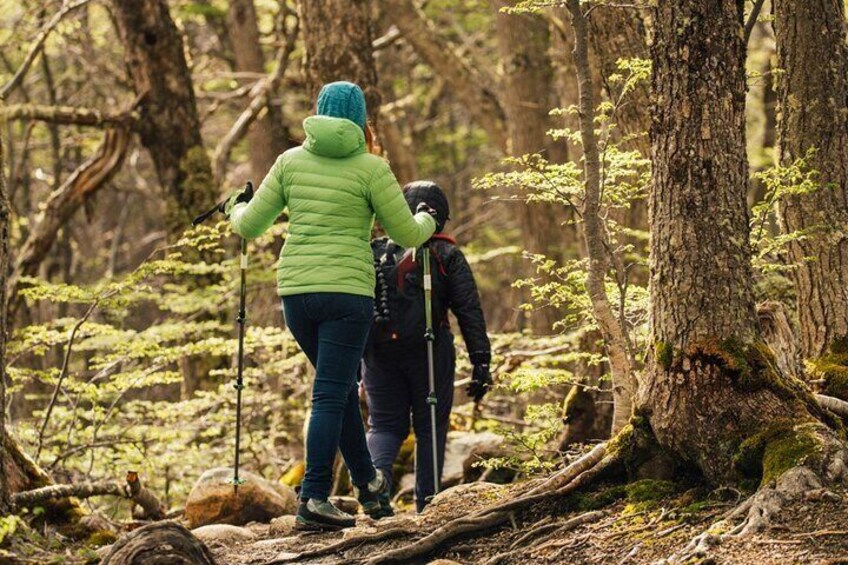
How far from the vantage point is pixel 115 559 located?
459cm

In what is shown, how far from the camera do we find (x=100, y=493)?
304 inches

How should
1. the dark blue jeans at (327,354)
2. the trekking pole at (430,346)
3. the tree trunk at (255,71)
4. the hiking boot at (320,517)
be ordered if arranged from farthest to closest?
the tree trunk at (255,71) < the trekking pole at (430,346) < the hiking boot at (320,517) < the dark blue jeans at (327,354)

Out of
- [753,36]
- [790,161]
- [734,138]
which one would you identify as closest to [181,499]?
[790,161]

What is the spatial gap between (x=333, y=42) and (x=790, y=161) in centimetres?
413

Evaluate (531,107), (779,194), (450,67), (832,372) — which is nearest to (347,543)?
(832,372)

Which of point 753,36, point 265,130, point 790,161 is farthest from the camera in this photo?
point 753,36

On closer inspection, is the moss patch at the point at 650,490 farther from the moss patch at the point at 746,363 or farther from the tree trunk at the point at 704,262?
the moss patch at the point at 746,363

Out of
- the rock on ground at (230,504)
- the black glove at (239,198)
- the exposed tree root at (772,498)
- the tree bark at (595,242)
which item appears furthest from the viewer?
the rock on ground at (230,504)

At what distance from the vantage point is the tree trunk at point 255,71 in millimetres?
16469

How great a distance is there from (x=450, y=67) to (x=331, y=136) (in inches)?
368

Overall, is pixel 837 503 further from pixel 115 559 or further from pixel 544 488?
pixel 115 559

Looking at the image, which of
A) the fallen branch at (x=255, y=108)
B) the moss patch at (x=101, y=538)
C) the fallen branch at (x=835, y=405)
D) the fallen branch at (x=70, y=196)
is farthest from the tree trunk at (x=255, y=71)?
the fallen branch at (x=835, y=405)

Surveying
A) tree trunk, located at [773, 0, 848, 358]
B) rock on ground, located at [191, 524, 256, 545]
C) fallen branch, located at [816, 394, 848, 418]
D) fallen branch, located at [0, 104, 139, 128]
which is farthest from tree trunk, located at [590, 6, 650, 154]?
fallen branch, located at [0, 104, 139, 128]

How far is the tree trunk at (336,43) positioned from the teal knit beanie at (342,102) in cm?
343
